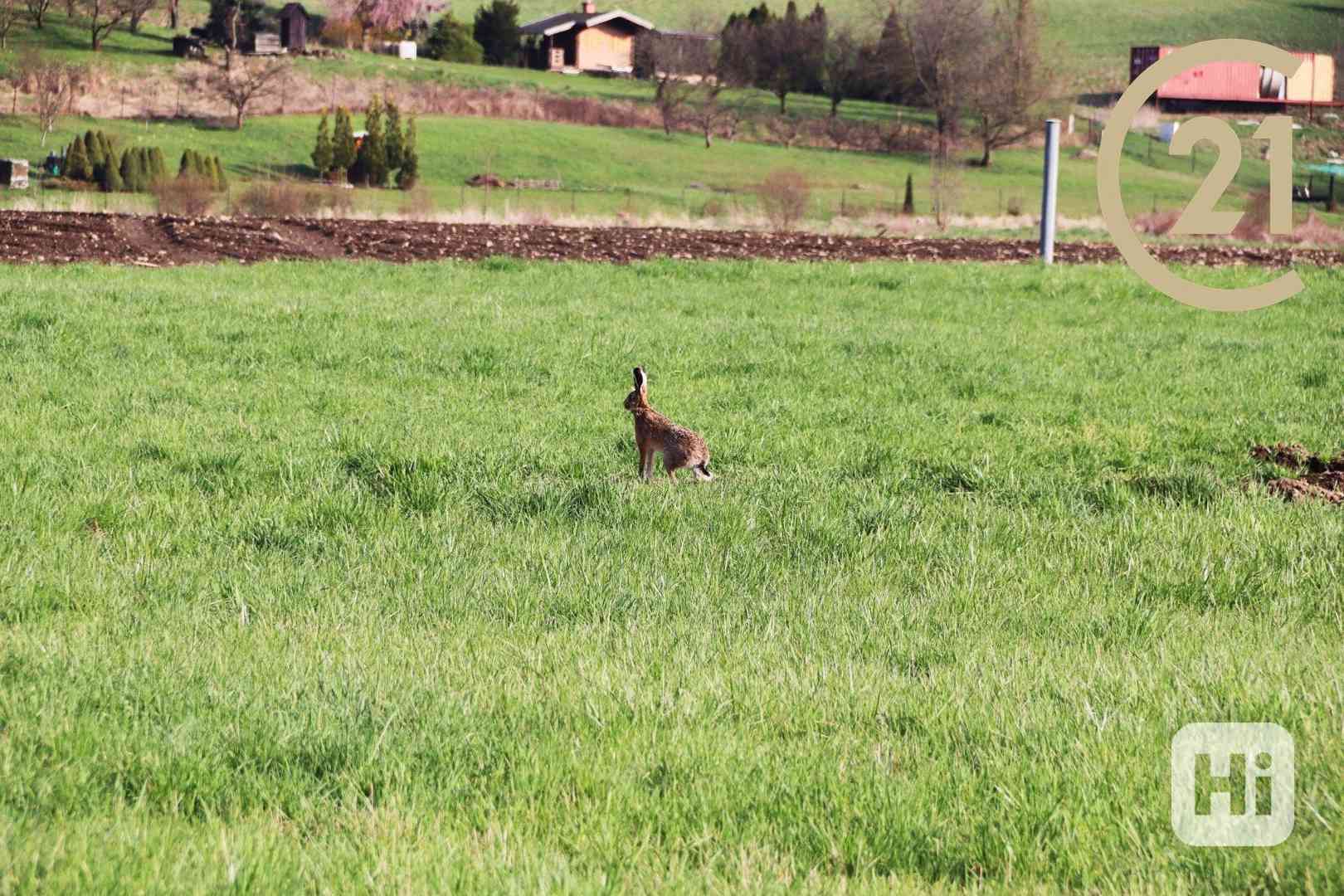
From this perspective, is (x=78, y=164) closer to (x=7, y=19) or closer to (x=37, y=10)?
(x=7, y=19)

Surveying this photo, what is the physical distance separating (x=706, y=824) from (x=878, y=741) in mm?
822

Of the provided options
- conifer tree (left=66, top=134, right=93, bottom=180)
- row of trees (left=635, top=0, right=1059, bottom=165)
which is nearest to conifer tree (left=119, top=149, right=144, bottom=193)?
conifer tree (left=66, top=134, right=93, bottom=180)

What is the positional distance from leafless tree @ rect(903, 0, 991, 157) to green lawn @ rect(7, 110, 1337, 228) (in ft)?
23.6

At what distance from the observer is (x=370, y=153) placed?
56.2 meters

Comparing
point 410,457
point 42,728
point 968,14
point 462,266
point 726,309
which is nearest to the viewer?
point 42,728

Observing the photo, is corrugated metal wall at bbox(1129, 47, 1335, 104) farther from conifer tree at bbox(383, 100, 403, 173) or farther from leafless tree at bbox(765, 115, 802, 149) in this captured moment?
leafless tree at bbox(765, 115, 802, 149)

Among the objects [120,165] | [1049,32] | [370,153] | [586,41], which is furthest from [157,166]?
[1049,32]

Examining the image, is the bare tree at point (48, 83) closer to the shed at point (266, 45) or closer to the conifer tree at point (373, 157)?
the conifer tree at point (373, 157)

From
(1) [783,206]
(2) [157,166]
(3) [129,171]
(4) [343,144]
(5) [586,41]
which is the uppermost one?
(5) [586,41]

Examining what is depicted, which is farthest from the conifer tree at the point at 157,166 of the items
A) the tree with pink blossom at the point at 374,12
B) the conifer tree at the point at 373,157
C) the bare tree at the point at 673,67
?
the tree with pink blossom at the point at 374,12

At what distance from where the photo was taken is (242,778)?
3.90m

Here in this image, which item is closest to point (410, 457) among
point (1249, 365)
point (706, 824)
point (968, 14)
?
point (706, 824)

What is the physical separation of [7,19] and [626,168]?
40321 millimetres

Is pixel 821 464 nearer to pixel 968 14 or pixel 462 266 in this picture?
pixel 462 266
